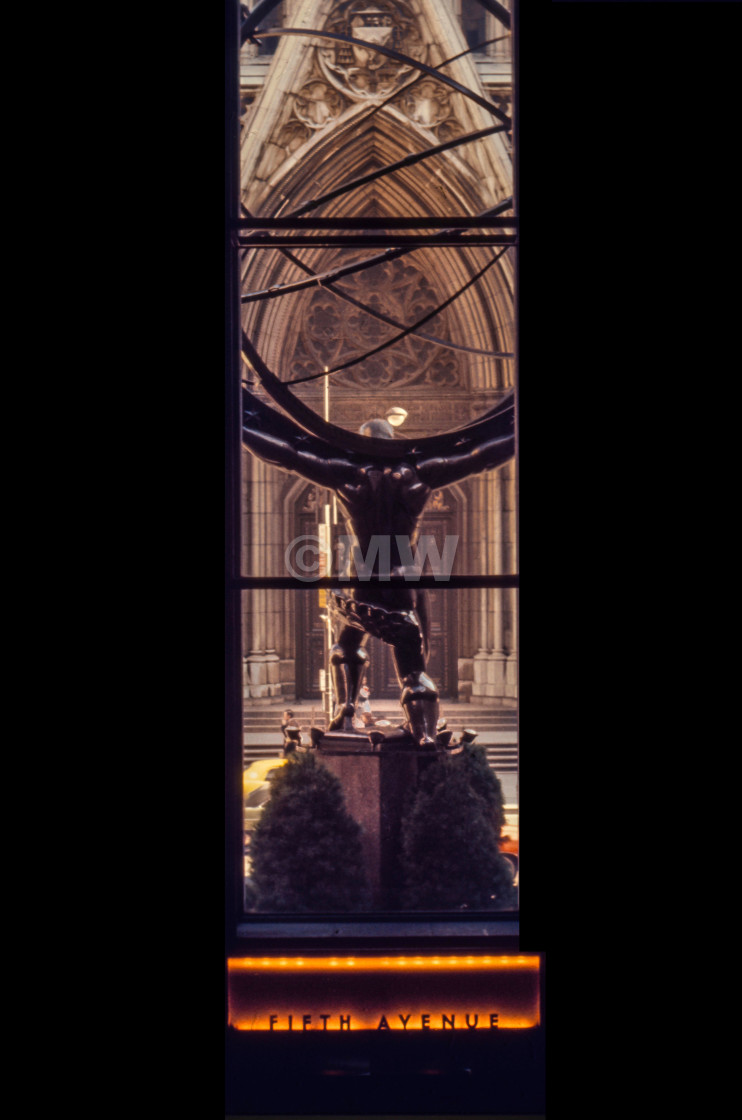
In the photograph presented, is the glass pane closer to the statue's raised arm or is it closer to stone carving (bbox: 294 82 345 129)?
the statue's raised arm

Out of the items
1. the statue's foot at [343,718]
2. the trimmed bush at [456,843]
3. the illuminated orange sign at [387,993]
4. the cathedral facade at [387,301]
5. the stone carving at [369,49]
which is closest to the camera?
the illuminated orange sign at [387,993]

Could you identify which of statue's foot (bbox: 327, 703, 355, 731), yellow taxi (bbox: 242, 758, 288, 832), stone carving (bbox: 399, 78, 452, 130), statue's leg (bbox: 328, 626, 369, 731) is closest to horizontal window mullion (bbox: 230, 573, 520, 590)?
statue's leg (bbox: 328, 626, 369, 731)

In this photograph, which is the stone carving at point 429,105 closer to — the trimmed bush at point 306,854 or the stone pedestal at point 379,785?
the stone pedestal at point 379,785

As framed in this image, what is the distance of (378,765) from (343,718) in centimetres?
34

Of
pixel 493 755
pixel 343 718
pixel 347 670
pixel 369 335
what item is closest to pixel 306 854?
pixel 343 718

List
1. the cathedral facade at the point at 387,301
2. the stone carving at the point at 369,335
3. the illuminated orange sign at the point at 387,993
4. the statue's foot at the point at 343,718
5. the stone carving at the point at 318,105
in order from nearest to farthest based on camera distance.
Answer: the illuminated orange sign at the point at 387,993 → the cathedral facade at the point at 387,301 → the statue's foot at the point at 343,718 → the stone carving at the point at 369,335 → the stone carving at the point at 318,105

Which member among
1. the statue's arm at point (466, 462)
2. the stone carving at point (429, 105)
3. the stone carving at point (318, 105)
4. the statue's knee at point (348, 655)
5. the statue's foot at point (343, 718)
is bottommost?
the statue's foot at point (343, 718)

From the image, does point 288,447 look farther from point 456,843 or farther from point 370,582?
point 456,843

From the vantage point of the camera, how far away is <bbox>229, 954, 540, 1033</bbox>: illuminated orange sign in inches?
173

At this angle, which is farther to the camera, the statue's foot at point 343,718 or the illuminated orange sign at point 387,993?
the statue's foot at point 343,718

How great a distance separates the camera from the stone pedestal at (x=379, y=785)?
4684mm
